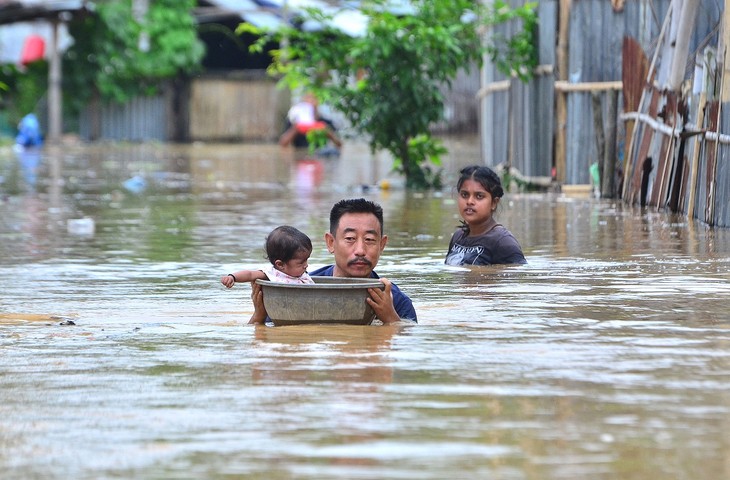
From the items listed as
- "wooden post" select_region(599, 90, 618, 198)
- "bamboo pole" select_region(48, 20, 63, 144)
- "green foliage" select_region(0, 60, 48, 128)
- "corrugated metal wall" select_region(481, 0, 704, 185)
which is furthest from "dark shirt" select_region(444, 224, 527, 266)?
"green foliage" select_region(0, 60, 48, 128)

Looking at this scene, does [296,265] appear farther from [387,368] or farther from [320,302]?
[387,368]

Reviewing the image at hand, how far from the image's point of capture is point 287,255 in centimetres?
629

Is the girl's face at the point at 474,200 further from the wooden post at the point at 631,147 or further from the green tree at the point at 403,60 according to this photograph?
the green tree at the point at 403,60

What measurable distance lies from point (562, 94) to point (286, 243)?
9489 millimetres

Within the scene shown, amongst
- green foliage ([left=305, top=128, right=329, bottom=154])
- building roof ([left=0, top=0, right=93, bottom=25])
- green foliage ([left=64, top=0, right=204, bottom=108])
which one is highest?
building roof ([left=0, top=0, right=93, bottom=25])

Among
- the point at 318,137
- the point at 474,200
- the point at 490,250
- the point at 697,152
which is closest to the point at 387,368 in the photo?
the point at 474,200

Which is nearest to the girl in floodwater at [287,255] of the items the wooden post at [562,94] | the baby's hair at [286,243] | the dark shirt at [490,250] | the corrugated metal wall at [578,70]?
the baby's hair at [286,243]

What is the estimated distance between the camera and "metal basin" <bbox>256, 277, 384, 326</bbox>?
577 centimetres

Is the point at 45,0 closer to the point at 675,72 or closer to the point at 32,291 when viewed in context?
the point at 675,72

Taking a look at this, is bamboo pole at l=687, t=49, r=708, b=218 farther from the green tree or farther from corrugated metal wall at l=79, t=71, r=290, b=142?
corrugated metal wall at l=79, t=71, r=290, b=142

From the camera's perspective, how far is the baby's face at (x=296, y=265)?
20.6 ft

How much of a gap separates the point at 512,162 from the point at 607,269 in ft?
32.3

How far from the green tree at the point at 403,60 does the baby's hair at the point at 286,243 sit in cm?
963

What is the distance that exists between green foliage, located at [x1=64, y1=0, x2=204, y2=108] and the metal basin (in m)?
30.8
